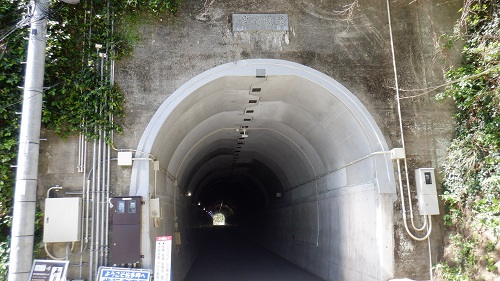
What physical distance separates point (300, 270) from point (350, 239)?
4.99m

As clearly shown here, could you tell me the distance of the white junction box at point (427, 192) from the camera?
808cm

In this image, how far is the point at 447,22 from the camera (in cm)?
914

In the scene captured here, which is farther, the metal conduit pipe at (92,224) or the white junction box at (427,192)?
the white junction box at (427,192)

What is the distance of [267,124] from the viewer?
12.6 metres

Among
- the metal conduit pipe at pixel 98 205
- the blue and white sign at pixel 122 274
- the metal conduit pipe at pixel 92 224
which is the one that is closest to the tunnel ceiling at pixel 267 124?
the metal conduit pipe at pixel 98 205

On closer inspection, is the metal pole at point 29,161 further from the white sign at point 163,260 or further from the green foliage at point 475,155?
the green foliage at point 475,155

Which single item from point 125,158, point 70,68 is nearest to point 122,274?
point 125,158

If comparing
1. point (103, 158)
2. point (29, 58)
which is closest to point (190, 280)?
point (103, 158)

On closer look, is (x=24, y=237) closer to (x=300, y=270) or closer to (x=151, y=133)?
(x=151, y=133)

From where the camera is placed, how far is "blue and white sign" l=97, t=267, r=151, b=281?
7387 mm

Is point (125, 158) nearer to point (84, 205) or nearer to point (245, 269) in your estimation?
point (84, 205)

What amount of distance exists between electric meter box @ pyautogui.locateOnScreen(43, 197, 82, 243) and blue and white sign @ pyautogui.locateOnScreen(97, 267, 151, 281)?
0.74 meters

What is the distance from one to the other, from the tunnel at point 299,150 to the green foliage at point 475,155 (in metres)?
1.13

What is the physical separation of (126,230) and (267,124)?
5976 millimetres
